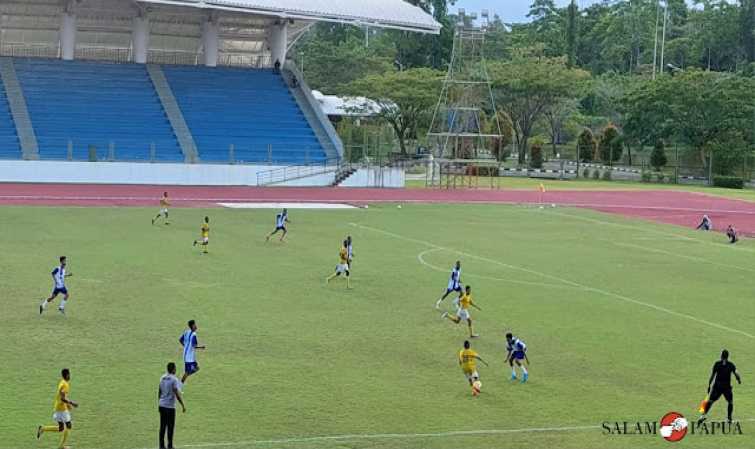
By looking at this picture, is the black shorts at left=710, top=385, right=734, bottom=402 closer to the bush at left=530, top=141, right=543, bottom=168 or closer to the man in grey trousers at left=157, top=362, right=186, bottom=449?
the man in grey trousers at left=157, top=362, right=186, bottom=449

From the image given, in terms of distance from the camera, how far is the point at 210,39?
7969 cm

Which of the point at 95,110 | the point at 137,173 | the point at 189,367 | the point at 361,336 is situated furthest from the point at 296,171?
the point at 189,367

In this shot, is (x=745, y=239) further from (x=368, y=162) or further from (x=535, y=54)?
(x=535, y=54)

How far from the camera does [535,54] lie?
4993 inches

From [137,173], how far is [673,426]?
52211 millimetres

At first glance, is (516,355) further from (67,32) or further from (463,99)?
(67,32)

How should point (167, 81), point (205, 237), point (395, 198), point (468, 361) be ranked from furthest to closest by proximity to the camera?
point (167, 81) → point (395, 198) → point (205, 237) → point (468, 361)

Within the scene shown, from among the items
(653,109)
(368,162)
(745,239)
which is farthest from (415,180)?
(745,239)

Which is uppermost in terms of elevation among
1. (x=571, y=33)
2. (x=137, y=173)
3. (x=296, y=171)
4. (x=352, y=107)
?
(x=571, y=33)

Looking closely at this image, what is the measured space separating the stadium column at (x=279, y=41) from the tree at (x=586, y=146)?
119 feet

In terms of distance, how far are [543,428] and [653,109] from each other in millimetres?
84295

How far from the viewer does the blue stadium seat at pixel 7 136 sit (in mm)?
63812

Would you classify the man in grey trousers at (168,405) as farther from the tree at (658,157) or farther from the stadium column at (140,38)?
the tree at (658,157)

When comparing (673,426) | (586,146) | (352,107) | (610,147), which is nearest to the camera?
(673,426)
